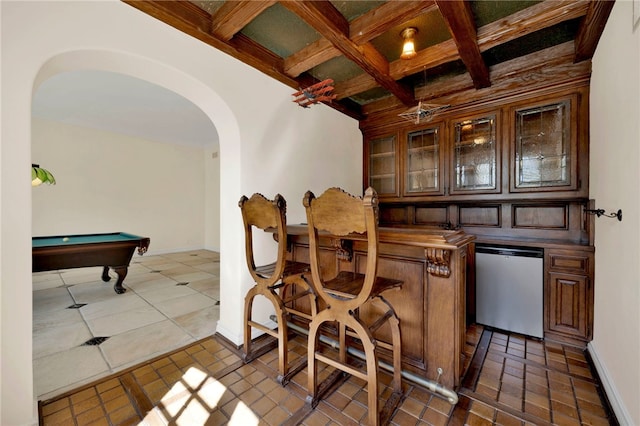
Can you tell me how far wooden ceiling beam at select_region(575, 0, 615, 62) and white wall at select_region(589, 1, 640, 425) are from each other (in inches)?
2.4

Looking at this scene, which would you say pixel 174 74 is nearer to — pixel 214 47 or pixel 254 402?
pixel 214 47

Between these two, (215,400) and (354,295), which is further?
(215,400)

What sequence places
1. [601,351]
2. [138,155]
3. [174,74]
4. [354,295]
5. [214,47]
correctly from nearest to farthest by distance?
[354,295] → [601,351] → [174,74] → [214,47] → [138,155]

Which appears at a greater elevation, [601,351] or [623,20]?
[623,20]

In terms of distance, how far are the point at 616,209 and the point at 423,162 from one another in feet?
6.43

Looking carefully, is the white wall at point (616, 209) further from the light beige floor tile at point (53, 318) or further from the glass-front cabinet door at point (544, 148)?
the light beige floor tile at point (53, 318)

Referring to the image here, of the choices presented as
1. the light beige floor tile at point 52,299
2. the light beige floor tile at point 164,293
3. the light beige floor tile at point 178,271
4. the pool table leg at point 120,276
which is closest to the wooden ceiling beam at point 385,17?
the light beige floor tile at point 164,293

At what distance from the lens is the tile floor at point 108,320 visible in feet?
6.11

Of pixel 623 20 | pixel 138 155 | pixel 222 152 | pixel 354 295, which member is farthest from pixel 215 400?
pixel 138 155

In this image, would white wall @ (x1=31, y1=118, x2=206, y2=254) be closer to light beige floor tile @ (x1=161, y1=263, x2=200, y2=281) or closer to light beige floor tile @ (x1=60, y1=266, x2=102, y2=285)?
light beige floor tile @ (x1=60, y1=266, x2=102, y2=285)

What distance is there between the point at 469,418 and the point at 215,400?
147cm

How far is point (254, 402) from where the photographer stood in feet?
4.98

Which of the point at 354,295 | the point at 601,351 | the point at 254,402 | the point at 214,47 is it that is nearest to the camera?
the point at 354,295

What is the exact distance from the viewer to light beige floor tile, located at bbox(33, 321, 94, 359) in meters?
2.07
